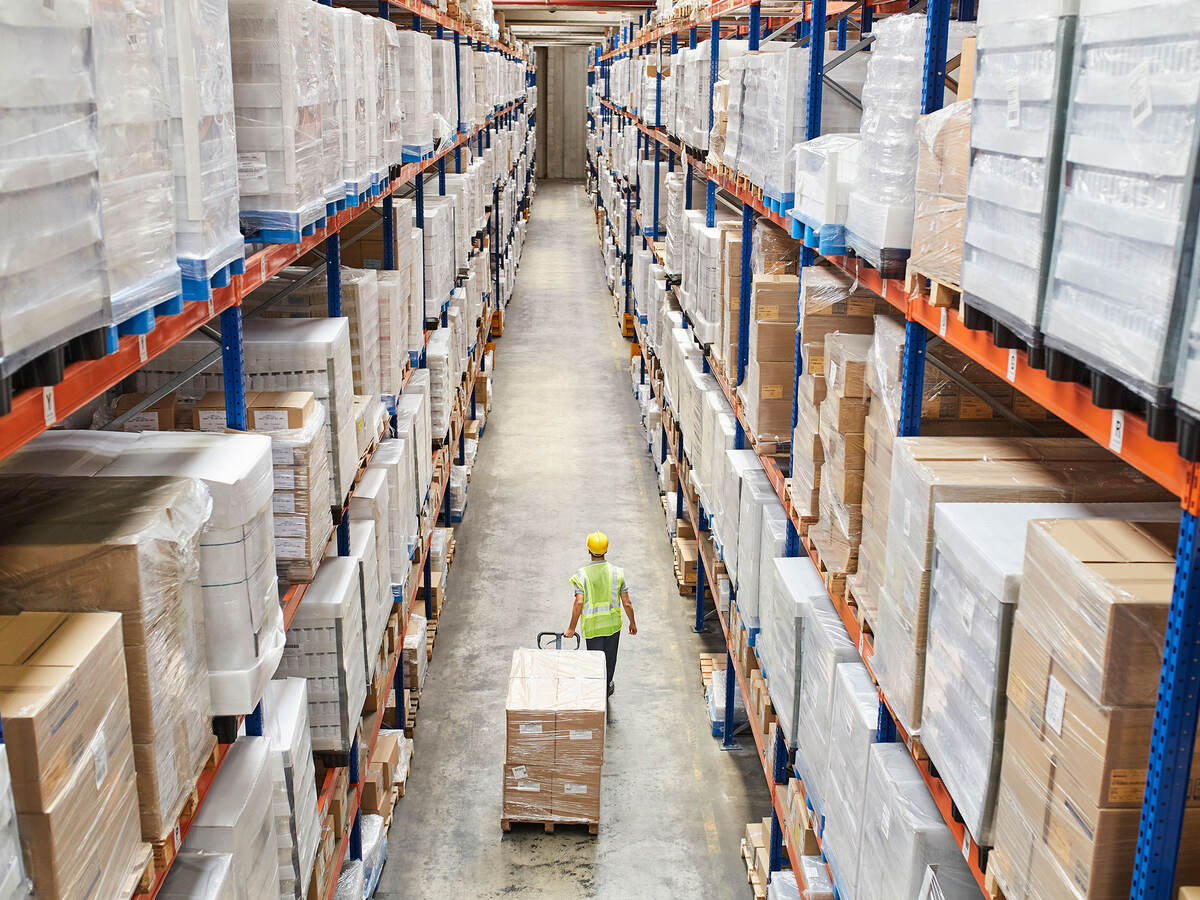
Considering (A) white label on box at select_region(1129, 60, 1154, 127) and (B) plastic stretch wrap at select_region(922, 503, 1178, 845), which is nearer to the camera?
(A) white label on box at select_region(1129, 60, 1154, 127)

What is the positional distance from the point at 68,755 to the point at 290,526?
202 cm

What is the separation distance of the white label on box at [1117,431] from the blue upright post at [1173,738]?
19 cm

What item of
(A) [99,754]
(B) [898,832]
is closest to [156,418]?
(A) [99,754]

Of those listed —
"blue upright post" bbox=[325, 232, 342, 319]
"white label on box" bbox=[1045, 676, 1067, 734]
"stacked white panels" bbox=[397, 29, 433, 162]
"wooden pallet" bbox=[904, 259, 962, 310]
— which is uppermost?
"stacked white panels" bbox=[397, 29, 433, 162]

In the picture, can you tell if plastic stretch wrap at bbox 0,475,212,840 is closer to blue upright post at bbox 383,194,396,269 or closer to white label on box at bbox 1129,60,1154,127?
white label on box at bbox 1129,60,1154,127

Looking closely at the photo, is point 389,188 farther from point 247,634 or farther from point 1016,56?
point 1016,56

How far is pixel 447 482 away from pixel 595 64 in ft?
71.3

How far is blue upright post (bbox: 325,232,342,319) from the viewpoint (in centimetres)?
502

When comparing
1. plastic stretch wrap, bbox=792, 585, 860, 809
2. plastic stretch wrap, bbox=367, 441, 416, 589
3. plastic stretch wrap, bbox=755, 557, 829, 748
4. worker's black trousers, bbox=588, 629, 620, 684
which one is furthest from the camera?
worker's black trousers, bbox=588, 629, 620, 684

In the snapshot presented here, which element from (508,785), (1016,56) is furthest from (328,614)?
(1016,56)

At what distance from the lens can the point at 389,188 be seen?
6219mm

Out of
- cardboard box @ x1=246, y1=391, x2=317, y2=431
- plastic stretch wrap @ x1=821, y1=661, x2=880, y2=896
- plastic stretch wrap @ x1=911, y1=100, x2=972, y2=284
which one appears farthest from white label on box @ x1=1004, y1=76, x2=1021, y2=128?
cardboard box @ x1=246, y1=391, x2=317, y2=431

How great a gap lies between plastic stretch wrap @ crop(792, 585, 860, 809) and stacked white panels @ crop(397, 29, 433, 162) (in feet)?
12.7

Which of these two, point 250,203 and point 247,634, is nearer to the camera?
point 247,634
